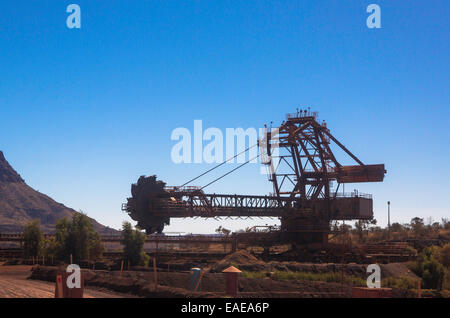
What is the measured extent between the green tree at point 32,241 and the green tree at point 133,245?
937 centimetres

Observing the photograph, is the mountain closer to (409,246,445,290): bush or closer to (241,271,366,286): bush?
(241,271,366,286): bush

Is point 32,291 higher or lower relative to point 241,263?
higher

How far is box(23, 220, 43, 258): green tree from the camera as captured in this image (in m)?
45.9

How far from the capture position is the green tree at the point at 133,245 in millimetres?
42094

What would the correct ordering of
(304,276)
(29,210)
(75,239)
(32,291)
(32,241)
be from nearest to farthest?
(32,291), (304,276), (75,239), (32,241), (29,210)

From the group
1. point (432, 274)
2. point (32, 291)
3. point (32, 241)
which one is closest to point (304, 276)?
point (432, 274)

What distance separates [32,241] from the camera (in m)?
46.2

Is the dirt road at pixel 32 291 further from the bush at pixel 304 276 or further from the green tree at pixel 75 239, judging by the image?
the green tree at pixel 75 239

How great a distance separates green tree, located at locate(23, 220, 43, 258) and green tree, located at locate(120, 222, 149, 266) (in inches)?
369

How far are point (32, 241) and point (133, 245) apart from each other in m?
10.9

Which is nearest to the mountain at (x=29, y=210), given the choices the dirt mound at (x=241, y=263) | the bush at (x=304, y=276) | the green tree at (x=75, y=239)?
the green tree at (x=75, y=239)

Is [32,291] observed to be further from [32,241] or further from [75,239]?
[32,241]
